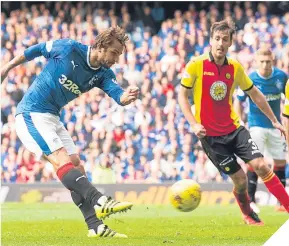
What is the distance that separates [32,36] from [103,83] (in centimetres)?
1461

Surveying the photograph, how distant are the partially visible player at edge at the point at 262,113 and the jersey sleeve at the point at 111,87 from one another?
411 centimetres


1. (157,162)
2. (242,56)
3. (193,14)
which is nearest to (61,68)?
(157,162)

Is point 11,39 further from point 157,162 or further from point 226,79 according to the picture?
point 226,79

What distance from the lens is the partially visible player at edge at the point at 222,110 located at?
11.0m

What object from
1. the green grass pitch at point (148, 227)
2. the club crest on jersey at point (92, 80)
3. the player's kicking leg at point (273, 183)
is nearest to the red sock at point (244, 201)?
the green grass pitch at point (148, 227)

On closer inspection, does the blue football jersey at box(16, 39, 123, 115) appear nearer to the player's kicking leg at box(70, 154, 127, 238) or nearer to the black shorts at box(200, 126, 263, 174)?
the player's kicking leg at box(70, 154, 127, 238)

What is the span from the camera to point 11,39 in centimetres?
2414

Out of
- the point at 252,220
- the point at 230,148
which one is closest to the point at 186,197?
the point at 230,148

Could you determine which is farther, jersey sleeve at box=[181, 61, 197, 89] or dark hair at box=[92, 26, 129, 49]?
jersey sleeve at box=[181, 61, 197, 89]

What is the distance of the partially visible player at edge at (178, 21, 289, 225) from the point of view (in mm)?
10953

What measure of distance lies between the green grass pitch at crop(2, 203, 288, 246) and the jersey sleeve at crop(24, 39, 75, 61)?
2.07m

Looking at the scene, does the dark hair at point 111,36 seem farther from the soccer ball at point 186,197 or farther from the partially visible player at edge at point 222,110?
the soccer ball at point 186,197

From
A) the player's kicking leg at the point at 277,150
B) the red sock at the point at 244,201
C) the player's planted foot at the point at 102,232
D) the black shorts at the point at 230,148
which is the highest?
the black shorts at the point at 230,148

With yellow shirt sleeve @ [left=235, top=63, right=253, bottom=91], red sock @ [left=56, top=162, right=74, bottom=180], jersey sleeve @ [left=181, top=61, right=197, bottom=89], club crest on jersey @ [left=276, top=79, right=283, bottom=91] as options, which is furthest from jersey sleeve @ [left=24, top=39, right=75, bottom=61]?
club crest on jersey @ [left=276, top=79, right=283, bottom=91]
